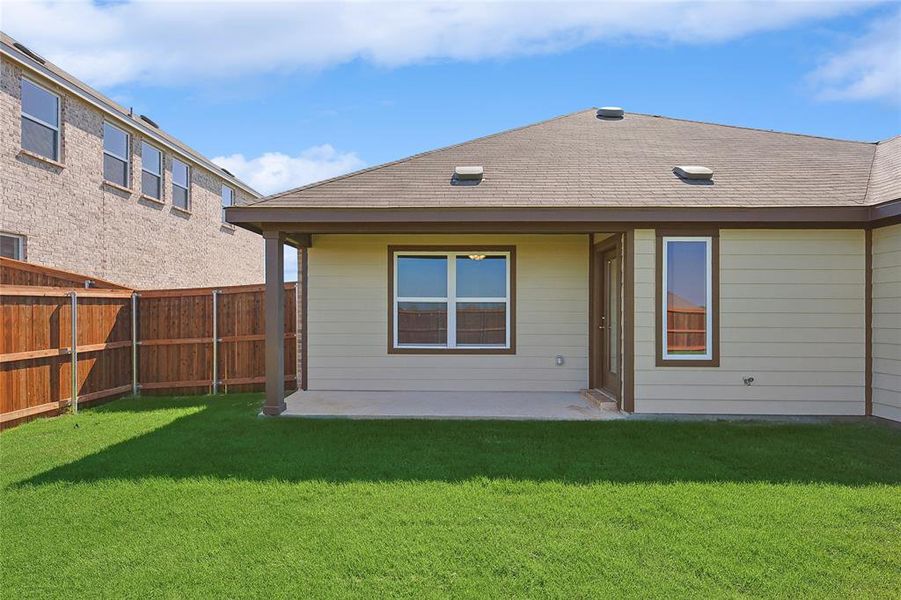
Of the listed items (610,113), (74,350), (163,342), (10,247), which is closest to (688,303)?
(610,113)

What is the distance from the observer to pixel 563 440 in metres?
5.95

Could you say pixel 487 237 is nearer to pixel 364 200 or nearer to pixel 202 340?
pixel 364 200

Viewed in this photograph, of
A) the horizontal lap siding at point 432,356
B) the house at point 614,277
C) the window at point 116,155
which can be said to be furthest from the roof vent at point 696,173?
the window at point 116,155

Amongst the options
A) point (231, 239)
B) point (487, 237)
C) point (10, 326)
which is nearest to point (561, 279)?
point (487, 237)

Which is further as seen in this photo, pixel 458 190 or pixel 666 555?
pixel 458 190

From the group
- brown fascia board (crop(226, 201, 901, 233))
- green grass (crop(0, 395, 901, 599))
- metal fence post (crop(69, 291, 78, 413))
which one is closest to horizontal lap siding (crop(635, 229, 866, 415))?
brown fascia board (crop(226, 201, 901, 233))

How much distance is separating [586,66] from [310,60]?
554 centimetres

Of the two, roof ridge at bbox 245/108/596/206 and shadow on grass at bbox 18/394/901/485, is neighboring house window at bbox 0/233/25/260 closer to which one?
shadow on grass at bbox 18/394/901/485

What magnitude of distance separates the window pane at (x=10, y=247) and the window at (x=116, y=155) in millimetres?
2774

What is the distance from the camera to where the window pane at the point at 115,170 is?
12.0 metres

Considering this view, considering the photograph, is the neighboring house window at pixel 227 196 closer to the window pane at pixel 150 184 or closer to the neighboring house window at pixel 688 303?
the window pane at pixel 150 184

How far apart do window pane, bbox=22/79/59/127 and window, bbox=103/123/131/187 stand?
1.36m

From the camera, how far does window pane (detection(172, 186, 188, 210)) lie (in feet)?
48.1

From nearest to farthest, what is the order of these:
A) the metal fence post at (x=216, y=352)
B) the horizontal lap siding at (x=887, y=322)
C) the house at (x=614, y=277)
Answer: the horizontal lap siding at (x=887, y=322) → the house at (x=614, y=277) → the metal fence post at (x=216, y=352)
